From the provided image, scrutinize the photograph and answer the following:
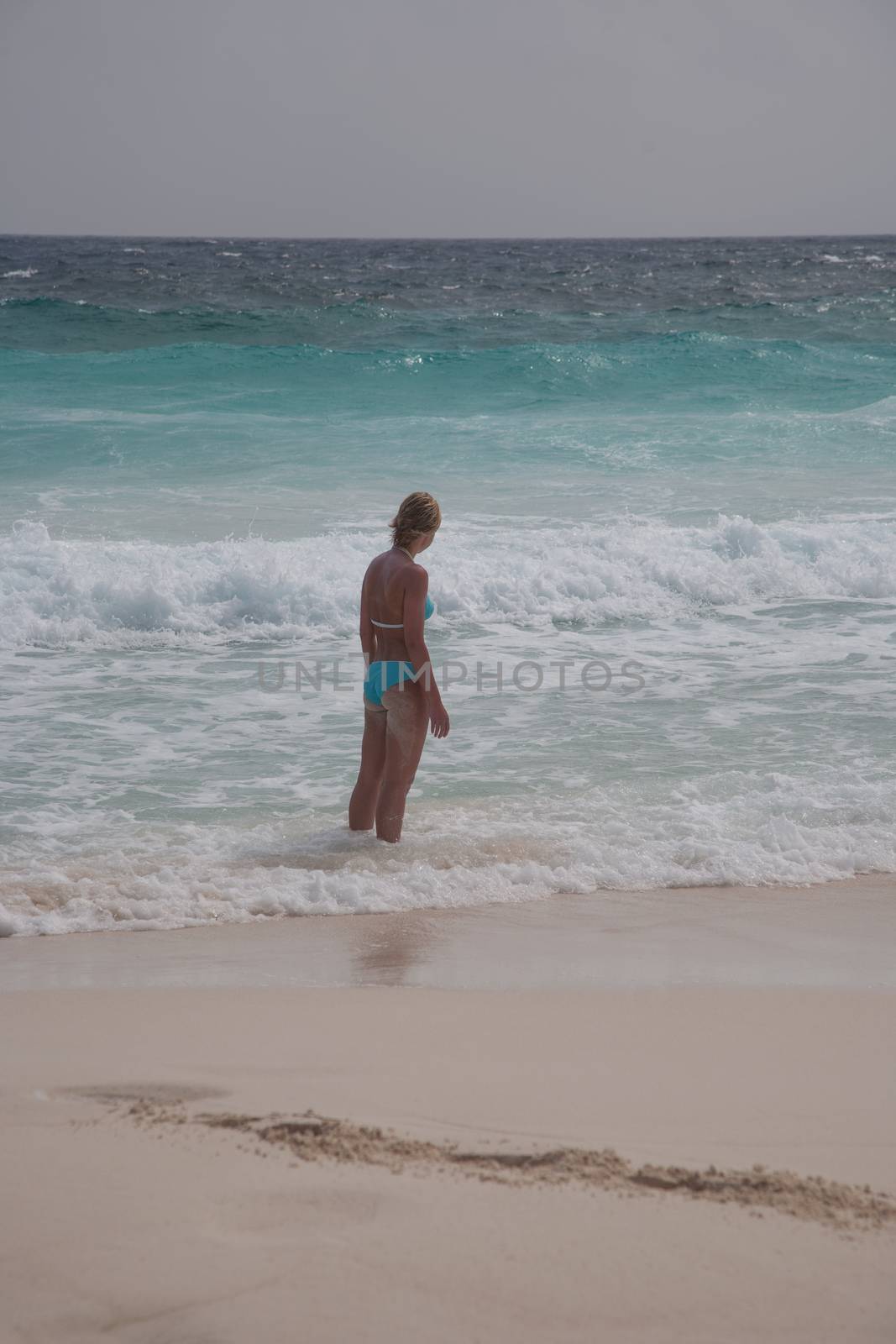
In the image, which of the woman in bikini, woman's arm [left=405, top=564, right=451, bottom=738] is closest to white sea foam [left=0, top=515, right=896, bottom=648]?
the woman in bikini

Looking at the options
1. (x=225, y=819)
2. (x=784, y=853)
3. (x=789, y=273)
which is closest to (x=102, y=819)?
(x=225, y=819)

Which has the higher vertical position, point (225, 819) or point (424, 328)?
point (424, 328)

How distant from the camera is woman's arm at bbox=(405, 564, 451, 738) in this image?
500cm

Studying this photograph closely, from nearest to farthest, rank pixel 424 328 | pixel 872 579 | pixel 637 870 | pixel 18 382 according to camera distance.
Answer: pixel 637 870, pixel 872 579, pixel 18 382, pixel 424 328

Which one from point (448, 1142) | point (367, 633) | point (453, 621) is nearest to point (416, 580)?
point (367, 633)

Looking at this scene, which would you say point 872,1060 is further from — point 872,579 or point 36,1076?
point 872,579

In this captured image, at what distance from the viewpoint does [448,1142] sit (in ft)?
8.84

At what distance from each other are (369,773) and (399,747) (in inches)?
8.2

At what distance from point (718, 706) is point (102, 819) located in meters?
3.94

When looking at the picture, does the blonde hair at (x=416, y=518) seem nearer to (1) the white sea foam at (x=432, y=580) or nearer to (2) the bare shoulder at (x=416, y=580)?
(2) the bare shoulder at (x=416, y=580)

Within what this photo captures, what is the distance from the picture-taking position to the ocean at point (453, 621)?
16.9 feet

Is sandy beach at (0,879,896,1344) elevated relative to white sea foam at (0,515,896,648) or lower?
lower

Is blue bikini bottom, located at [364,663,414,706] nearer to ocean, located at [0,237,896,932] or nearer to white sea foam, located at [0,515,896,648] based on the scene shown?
ocean, located at [0,237,896,932]

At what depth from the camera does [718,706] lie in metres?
7.38
